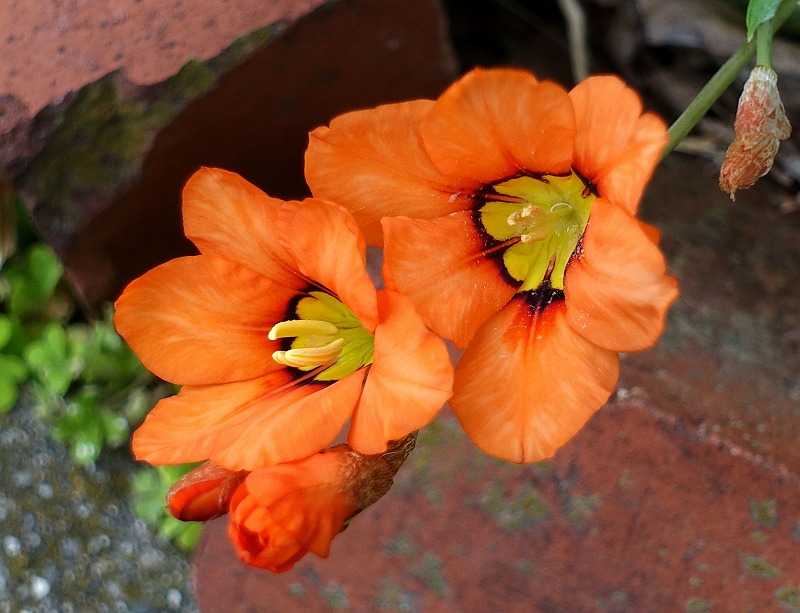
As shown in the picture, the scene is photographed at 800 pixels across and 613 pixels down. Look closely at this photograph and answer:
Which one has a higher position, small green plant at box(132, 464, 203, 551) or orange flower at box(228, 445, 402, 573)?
orange flower at box(228, 445, 402, 573)

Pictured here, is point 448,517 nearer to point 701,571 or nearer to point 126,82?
point 701,571

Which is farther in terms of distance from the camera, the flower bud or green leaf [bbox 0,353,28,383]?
green leaf [bbox 0,353,28,383]

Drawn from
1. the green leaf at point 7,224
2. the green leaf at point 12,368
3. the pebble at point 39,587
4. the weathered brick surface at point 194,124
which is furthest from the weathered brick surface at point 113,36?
the pebble at point 39,587

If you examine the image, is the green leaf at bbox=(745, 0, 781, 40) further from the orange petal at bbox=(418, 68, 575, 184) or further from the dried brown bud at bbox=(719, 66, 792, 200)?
the orange petal at bbox=(418, 68, 575, 184)

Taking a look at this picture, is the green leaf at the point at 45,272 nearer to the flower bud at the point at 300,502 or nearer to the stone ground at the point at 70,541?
the stone ground at the point at 70,541

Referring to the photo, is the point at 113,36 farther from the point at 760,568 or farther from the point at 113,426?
the point at 760,568

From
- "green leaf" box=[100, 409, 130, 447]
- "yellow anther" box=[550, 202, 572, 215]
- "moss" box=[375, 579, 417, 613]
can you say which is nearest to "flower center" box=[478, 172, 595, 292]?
"yellow anther" box=[550, 202, 572, 215]
